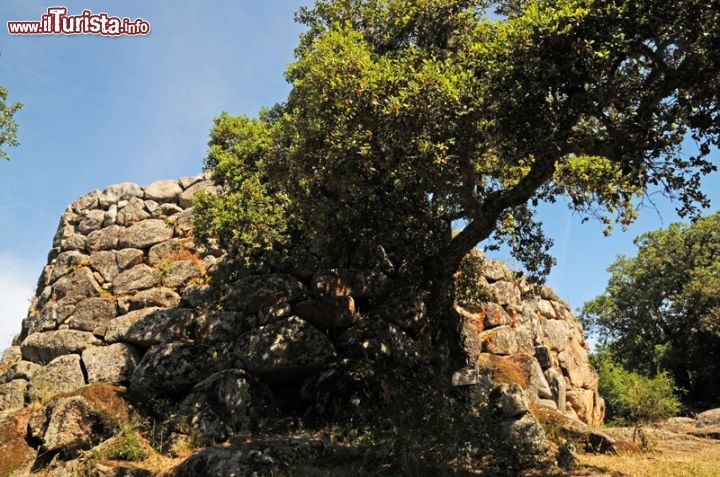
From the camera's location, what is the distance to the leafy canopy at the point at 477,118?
11781 mm

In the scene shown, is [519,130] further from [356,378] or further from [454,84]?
[356,378]

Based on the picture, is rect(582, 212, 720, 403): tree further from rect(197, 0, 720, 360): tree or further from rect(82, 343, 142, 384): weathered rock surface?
rect(82, 343, 142, 384): weathered rock surface

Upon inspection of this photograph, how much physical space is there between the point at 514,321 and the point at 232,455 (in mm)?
19095

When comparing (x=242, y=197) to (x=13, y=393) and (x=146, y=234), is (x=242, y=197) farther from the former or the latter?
(x=13, y=393)

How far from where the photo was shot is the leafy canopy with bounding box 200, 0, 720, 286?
11.8 m

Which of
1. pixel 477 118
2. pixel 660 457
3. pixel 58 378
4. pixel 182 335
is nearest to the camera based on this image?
pixel 477 118

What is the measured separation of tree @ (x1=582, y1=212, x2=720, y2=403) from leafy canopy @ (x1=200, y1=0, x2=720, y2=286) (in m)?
29.6

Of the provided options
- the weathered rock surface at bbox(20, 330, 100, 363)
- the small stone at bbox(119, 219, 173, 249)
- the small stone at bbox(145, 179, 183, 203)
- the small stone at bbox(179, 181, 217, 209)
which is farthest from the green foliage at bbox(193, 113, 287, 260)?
the weathered rock surface at bbox(20, 330, 100, 363)

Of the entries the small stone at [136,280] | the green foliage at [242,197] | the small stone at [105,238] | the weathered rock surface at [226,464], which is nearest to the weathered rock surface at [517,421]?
the weathered rock surface at [226,464]

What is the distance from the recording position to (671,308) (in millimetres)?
45344

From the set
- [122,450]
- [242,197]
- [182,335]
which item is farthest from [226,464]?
[242,197]

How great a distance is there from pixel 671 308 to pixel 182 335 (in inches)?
1705

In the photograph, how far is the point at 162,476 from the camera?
12312 millimetres

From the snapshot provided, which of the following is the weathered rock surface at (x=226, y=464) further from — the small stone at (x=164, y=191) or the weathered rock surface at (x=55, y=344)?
the small stone at (x=164, y=191)
